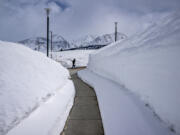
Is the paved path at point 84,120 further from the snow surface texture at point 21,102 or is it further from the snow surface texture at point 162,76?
the snow surface texture at point 162,76

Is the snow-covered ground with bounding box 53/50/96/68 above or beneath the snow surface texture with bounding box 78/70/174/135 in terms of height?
above

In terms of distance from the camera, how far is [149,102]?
183 centimetres

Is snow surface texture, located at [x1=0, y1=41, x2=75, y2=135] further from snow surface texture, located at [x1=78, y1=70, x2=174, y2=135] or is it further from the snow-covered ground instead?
the snow-covered ground

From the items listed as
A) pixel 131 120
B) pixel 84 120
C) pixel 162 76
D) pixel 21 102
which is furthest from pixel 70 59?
pixel 162 76

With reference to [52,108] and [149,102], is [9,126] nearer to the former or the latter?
[52,108]

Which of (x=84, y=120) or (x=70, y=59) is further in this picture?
(x=70, y=59)

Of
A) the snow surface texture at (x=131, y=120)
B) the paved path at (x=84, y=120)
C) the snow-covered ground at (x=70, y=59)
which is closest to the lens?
the snow surface texture at (x=131, y=120)

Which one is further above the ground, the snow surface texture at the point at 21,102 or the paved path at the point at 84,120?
the snow surface texture at the point at 21,102

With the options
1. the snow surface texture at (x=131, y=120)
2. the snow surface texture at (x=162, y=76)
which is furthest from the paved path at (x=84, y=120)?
the snow surface texture at (x=162, y=76)

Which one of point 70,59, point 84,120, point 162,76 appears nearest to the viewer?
point 162,76

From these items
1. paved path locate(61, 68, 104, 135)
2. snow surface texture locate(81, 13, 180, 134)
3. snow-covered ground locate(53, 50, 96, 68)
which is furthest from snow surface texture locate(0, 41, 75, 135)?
snow-covered ground locate(53, 50, 96, 68)

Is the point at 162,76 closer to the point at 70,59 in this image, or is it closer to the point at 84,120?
the point at 84,120

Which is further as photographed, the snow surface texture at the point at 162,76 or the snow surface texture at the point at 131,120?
the snow surface texture at the point at 131,120

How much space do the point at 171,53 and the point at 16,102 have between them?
2111mm
